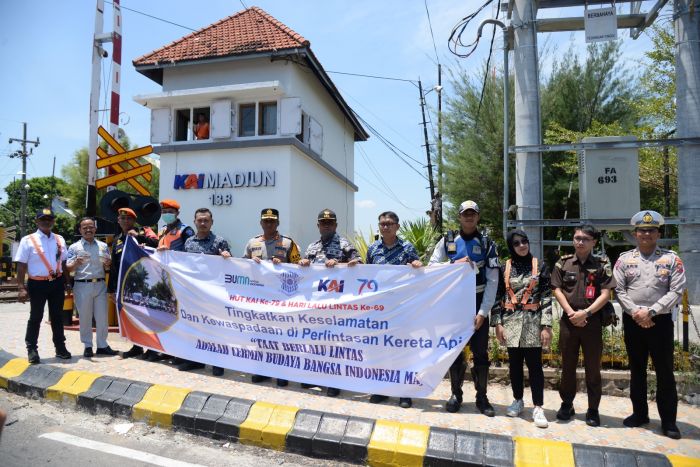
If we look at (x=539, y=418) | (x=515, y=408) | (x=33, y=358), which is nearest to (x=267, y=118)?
(x=33, y=358)

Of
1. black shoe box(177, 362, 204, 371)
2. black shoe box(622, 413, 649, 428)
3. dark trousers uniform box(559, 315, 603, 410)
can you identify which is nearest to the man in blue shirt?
dark trousers uniform box(559, 315, 603, 410)

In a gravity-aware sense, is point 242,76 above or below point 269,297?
above

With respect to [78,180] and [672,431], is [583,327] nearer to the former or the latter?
[672,431]

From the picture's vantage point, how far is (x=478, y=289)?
4.44 m

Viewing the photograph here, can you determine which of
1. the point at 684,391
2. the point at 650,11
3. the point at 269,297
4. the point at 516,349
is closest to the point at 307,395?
the point at 269,297

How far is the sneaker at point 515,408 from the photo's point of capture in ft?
13.9

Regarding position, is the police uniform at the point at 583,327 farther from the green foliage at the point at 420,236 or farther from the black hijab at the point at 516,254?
the green foliage at the point at 420,236

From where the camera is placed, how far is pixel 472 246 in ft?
14.8

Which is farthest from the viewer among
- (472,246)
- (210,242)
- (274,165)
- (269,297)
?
(274,165)

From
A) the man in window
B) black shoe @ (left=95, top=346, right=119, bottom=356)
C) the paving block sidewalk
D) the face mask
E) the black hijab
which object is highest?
the man in window

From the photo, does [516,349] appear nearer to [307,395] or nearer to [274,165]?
[307,395]

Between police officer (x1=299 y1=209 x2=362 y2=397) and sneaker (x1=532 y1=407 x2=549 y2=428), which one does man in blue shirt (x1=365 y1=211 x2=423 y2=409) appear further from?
sneaker (x1=532 y1=407 x2=549 y2=428)

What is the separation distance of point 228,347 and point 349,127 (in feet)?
43.3

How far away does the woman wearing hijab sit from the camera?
415 cm
